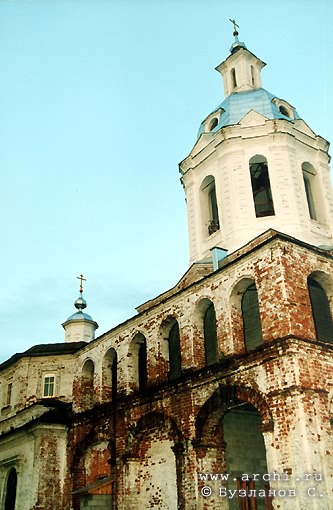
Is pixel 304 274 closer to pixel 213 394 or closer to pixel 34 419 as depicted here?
pixel 213 394

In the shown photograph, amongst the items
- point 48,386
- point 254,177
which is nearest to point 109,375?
point 48,386

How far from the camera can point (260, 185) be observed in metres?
19.5

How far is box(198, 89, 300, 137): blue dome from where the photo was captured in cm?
1989

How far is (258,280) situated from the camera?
12.5 meters

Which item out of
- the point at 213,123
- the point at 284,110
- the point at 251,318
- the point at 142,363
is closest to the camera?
the point at 251,318

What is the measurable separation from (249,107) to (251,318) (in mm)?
9213

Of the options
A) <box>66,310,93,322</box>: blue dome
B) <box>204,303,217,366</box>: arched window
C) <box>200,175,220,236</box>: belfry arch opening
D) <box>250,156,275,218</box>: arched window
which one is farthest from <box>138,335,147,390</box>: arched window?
<box>66,310,93,322</box>: blue dome

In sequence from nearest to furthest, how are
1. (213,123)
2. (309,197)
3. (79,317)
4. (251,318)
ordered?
(251,318)
(309,197)
(213,123)
(79,317)

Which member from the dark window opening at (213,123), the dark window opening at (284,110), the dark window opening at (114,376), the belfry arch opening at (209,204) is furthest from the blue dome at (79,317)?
the dark window opening at (284,110)

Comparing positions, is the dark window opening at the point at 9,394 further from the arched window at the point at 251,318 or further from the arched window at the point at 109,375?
the arched window at the point at 251,318

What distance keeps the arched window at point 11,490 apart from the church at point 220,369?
0.06 meters

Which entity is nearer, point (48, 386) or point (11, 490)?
point (11, 490)

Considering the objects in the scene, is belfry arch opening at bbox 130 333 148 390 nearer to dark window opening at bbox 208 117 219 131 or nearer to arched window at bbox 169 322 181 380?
arched window at bbox 169 322 181 380

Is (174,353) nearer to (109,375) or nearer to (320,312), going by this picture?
(109,375)
